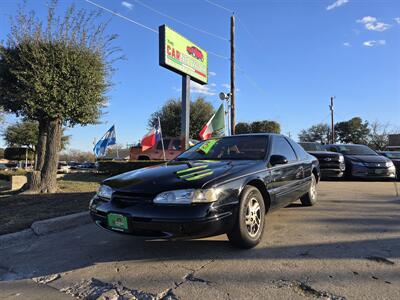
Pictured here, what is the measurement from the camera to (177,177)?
13.0 feet

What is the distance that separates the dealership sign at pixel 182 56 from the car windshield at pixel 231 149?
5.96 m

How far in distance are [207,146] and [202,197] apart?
6.94 ft

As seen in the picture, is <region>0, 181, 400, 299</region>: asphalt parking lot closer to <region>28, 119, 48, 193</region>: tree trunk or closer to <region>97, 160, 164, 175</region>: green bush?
<region>28, 119, 48, 193</region>: tree trunk

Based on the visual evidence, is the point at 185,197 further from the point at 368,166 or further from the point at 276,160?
the point at 368,166

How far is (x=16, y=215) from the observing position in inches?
256

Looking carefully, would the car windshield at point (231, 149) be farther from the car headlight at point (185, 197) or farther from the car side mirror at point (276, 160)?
the car headlight at point (185, 197)

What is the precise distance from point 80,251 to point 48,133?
5815mm

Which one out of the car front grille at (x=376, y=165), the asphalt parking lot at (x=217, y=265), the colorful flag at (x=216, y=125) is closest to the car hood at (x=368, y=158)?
the car front grille at (x=376, y=165)

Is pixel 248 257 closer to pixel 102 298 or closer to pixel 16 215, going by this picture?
pixel 102 298

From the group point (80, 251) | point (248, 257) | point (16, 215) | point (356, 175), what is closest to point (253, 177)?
point (248, 257)

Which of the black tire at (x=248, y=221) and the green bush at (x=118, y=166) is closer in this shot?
the black tire at (x=248, y=221)

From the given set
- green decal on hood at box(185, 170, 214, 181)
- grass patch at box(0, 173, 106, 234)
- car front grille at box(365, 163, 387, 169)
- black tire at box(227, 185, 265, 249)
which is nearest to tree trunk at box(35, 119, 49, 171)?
grass patch at box(0, 173, 106, 234)

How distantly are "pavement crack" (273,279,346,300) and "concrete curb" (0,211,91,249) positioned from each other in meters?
3.88

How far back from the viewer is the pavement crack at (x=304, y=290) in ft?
9.71
